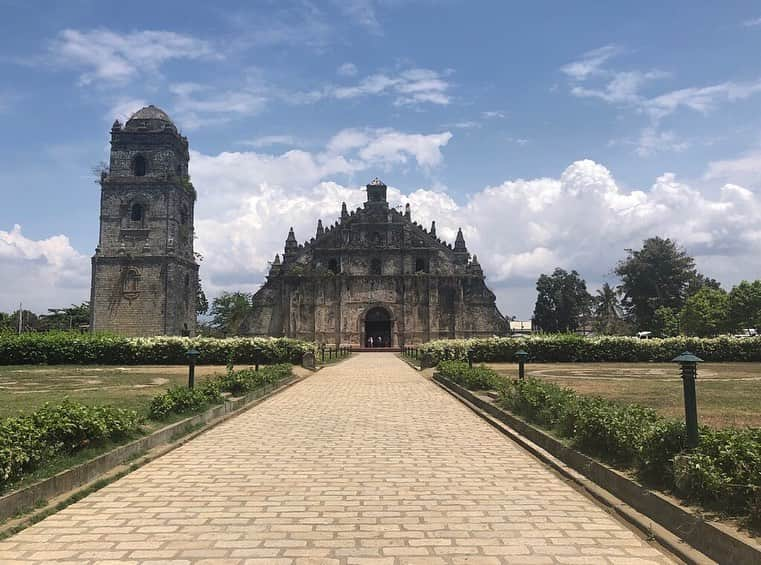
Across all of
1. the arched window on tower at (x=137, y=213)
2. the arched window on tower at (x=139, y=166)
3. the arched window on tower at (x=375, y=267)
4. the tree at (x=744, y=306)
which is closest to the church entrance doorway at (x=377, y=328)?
the arched window on tower at (x=375, y=267)

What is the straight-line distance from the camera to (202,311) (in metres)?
76.6

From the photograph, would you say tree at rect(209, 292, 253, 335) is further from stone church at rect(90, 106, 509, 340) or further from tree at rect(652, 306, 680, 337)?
tree at rect(652, 306, 680, 337)

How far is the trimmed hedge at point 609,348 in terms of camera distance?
102 feet

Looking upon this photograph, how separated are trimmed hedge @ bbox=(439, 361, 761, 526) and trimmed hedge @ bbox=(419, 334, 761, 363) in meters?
21.9

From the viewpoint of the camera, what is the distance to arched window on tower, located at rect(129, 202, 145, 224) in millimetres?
46469

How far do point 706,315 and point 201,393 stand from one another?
163 ft

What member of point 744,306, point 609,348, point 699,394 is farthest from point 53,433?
point 744,306

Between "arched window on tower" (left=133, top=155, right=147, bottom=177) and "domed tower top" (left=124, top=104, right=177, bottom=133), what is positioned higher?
"domed tower top" (left=124, top=104, right=177, bottom=133)

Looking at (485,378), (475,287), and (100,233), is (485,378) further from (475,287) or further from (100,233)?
(100,233)

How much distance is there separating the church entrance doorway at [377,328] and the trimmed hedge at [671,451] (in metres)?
41.6

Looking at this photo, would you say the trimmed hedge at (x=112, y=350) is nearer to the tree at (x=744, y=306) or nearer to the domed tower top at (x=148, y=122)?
the domed tower top at (x=148, y=122)

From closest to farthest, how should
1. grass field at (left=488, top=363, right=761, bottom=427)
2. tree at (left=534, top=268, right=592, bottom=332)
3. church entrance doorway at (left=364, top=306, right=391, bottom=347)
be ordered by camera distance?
grass field at (left=488, top=363, right=761, bottom=427) → church entrance doorway at (left=364, top=306, right=391, bottom=347) → tree at (left=534, top=268, right=592, bottom=332)

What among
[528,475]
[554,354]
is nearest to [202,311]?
[554,354]

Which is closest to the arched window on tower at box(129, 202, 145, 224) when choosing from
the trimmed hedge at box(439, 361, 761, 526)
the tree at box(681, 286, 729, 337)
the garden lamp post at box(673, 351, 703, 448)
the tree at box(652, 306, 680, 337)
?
the trimmed hedge at box(439, 361, 761, 526)
